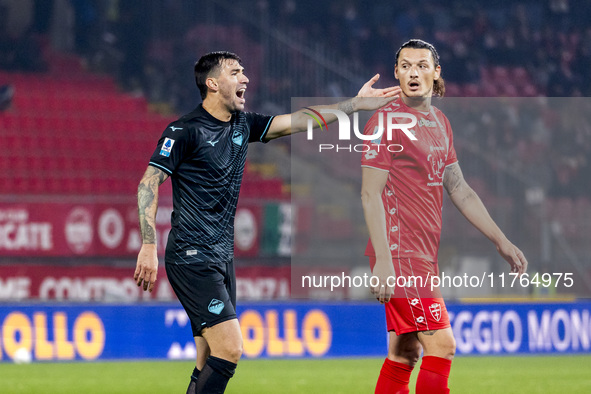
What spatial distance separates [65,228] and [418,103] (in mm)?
7505

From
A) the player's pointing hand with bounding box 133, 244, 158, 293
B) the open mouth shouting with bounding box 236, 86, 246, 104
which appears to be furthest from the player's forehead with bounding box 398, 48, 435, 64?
the player's pointing hand with bounding box 133, 244, 158, 293

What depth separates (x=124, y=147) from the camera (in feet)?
49.4

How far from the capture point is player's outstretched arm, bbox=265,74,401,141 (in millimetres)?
4980

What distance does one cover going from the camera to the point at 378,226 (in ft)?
14.9

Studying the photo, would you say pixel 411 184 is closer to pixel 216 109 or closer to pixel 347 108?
pixel 347 108

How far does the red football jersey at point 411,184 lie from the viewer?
15.3 feet

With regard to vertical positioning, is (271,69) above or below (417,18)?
below

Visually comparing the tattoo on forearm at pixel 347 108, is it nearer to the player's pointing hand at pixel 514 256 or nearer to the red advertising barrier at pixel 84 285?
the player's pointing hand at pixel 514 256

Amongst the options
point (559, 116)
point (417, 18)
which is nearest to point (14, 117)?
point (417, 18)

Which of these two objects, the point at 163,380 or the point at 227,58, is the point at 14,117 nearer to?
the point at 163,380

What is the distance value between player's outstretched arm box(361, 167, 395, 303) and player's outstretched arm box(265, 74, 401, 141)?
0.49 m

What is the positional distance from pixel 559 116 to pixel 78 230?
8.20 metres

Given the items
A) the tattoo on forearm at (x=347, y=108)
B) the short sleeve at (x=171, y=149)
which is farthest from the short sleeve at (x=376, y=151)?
the short sleeve at (x=171, y=149)

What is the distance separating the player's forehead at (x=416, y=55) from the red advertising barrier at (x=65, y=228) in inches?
282
